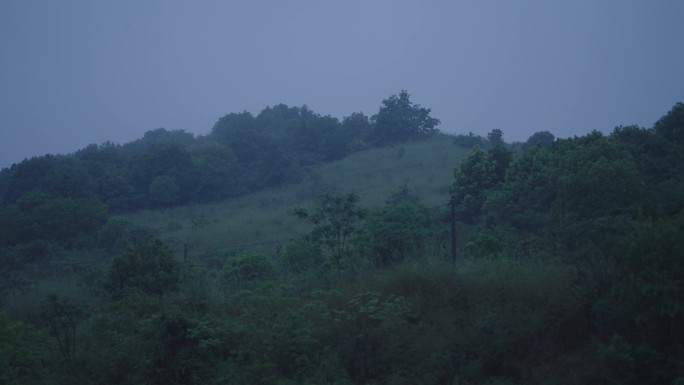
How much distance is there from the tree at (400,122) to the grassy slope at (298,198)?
206 centimetres

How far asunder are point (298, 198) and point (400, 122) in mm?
18690

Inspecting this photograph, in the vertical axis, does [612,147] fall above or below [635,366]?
above

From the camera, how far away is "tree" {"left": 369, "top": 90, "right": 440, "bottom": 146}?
5544 centimetres

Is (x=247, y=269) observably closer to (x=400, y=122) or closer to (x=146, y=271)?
(x=146, y=271)

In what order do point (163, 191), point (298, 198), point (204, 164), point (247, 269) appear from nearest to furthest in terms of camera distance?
point (247, 269) < point (298, 198) < point (163, 191) < point (204, 164)

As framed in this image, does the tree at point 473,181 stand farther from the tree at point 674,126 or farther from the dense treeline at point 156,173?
the dense treeline at point 156,173

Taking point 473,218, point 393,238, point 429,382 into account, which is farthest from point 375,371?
point 473,218

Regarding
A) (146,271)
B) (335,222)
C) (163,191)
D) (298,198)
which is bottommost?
(146,271)

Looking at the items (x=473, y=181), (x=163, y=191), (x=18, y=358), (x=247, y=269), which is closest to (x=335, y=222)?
(x=247, y=269)

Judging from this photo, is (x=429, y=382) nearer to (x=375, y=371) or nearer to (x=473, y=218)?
(x=375, y=371)

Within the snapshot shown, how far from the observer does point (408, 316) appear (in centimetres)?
1244

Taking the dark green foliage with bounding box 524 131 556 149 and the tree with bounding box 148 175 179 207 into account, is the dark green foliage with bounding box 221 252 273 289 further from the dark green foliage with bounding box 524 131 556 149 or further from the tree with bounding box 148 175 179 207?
the dark green foliage with bounding box 524 131 556 149

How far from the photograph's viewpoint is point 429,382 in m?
10.5

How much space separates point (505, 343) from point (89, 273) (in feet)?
37.8
